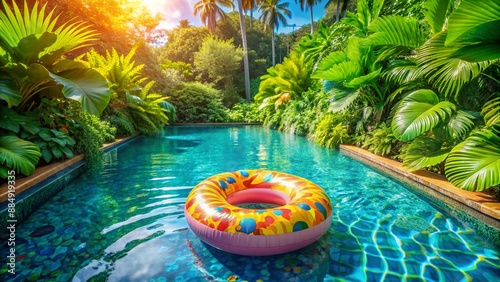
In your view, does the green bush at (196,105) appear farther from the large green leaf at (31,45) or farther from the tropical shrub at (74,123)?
the large green leaf at (31,45)

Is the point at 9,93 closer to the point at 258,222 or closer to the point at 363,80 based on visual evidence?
the point at 258,222

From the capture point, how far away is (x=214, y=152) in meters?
7.14

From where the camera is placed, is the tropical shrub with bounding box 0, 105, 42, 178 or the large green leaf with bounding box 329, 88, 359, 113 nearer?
the tropical shrub with bounding box 0, 105, 42, 178

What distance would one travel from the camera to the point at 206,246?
7.90 feet

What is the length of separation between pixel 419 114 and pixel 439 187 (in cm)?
108

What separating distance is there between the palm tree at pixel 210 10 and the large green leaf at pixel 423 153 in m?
24.9

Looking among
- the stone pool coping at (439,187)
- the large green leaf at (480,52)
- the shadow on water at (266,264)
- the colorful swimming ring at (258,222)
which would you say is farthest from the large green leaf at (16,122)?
the stone pool coping at (439,187)

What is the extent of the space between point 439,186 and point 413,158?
731 mm

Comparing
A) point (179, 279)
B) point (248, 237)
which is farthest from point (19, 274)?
point (248, 237)

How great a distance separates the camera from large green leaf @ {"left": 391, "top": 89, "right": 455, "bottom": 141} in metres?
3.67

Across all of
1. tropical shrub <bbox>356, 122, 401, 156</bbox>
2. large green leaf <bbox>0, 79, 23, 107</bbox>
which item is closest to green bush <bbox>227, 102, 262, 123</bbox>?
tropical shrub <bbox>356, 122, 401, 156</bbox>

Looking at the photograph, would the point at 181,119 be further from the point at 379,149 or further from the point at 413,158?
the point at 413,158

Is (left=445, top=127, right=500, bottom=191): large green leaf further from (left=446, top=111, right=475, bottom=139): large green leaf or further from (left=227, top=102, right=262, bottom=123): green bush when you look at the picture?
(left=227, top=102, right=262, bottom=123): green bush

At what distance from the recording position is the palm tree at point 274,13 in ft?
91.5
